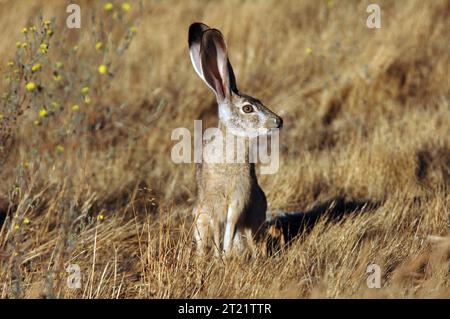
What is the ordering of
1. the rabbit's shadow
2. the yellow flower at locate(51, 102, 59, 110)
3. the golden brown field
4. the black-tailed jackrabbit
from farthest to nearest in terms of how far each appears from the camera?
1. the rabbit's shadow
2. the yellow flower at locate(51, 102, 59, 110)
3. the black-tailed jackrabbit
4. the golden brown field

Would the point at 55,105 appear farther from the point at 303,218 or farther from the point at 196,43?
the point at 303,218

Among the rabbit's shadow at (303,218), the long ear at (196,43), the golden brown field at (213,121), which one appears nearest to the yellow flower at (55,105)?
the golden brown field at (213,121)

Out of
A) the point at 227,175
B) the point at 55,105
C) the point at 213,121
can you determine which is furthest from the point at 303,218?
the point at 213,121

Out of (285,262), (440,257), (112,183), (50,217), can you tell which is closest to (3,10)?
(112,183)

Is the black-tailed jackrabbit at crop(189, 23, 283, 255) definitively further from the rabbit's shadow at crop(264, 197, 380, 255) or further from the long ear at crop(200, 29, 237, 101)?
the rabbit's shadow at crop(264, 197, 380, 255)

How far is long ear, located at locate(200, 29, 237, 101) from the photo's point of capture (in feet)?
16.2

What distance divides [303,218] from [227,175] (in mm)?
977

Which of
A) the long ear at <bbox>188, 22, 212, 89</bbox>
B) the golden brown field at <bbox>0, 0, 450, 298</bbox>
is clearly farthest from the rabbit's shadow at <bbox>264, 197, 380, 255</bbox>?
the long ear at <bbox>188, 22, 212, 89</bbox>

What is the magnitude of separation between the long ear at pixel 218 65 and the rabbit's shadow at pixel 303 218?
897 mm

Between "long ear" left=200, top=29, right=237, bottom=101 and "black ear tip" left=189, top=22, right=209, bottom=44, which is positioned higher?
"black ear tip" left=189, top=22, right=209, bottom=44

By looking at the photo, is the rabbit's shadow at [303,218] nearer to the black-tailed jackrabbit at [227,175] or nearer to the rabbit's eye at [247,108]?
the black-tailed jackrabbit at [227,175]

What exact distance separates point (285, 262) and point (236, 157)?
703 mm

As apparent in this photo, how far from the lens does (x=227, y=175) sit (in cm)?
470
